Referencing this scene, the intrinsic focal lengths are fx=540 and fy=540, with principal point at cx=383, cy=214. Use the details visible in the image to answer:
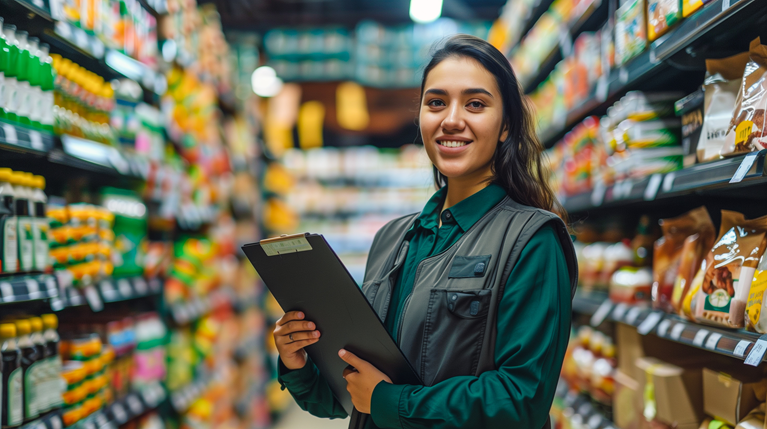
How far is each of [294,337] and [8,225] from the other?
96 centimetres

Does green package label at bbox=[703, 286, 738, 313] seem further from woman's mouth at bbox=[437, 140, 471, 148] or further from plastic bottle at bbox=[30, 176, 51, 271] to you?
plastic bottle at bbox=[30, 176, 51, 271]

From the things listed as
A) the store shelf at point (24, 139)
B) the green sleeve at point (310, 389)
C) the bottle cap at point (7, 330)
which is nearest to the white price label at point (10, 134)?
the store shelf at point (24, 139)

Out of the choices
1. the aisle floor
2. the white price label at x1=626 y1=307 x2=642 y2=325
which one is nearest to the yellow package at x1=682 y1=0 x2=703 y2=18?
the white price label at x1=626 y1=307 x2=642 y2=325

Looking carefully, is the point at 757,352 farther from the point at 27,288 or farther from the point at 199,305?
the point at 199,305

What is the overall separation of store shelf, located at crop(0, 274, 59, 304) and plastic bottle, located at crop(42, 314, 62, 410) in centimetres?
9

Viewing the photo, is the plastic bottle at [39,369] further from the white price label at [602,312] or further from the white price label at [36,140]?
the white price label at [602,312]

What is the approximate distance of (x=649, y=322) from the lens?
177 centimetres

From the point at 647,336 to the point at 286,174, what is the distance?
13.2ft

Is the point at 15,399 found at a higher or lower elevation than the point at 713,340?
lower

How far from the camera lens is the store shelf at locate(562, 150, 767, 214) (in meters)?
1.25

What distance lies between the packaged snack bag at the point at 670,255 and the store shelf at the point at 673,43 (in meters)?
0.51

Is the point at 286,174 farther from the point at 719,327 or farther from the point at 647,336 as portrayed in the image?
the point at 719,327

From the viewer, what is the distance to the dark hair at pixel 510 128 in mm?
1192

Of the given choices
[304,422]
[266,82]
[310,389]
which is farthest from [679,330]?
[266,82]
